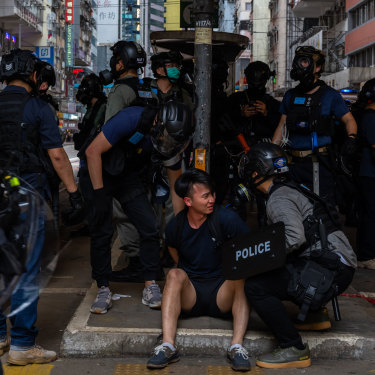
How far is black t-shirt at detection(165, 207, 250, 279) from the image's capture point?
4551 mm

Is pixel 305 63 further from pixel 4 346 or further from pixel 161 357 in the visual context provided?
pixel 4 346

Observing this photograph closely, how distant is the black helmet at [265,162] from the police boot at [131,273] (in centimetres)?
178

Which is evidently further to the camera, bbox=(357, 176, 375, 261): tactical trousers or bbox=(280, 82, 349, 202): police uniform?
bbox=(357, 176, 375, 261): tactical trousers

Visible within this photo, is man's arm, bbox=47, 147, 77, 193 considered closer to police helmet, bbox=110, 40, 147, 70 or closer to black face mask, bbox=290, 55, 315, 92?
police helmet, bbox=110, 40, 147, 70

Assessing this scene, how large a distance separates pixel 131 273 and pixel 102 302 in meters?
1.18

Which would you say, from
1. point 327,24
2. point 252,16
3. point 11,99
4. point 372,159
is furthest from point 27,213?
point 252,16

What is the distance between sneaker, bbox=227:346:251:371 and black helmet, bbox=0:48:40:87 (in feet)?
7.13

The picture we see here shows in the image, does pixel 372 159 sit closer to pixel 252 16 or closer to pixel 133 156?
pixel 133 156

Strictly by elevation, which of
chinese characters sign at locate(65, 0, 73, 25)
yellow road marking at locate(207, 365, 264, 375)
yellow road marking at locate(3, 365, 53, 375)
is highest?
chinese characters sign at locate(65, 0, 73, 25)

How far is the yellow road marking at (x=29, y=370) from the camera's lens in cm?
421

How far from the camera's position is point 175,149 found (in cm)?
505

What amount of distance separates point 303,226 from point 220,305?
2.76ft

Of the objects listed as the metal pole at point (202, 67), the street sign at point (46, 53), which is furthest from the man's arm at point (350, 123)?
the street sign at point (46, 53)

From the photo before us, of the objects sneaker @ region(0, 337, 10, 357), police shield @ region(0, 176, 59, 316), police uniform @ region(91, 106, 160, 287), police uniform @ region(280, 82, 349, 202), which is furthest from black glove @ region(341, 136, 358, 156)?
police shield @ region(0, 176, 59, 316)
